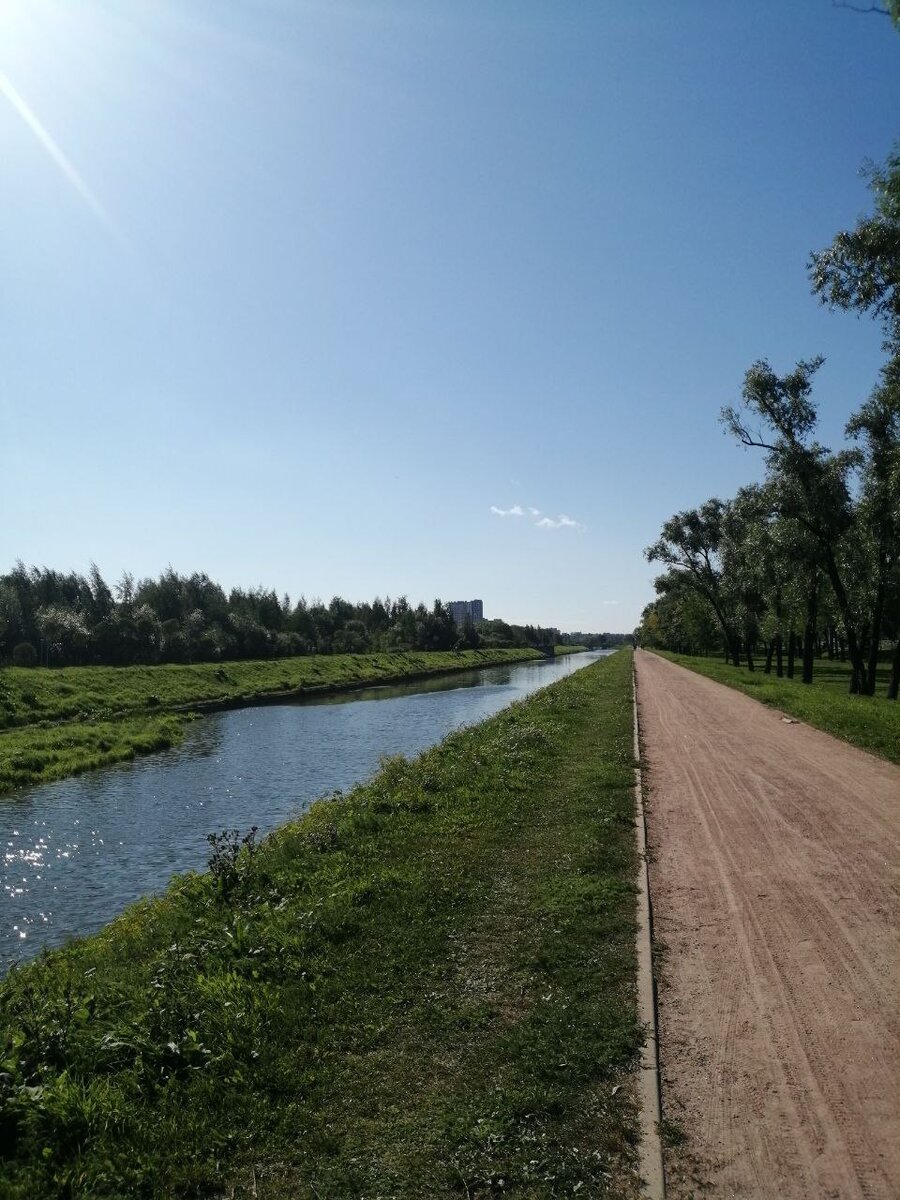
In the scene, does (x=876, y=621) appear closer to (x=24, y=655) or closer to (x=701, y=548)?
(x=701, y=548)

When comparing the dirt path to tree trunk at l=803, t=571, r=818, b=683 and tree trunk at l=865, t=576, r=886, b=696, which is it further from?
tree trunk at l=803, t=571, r=818, b=683

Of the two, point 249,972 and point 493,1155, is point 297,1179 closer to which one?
point 493,1155

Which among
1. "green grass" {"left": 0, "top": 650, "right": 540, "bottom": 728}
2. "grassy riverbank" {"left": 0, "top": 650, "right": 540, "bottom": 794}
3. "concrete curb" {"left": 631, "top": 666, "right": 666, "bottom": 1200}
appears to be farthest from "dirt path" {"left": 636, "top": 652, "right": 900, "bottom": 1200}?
"green grass" {"left": 0, "top": 650, "right": 540, "bottom": 728}

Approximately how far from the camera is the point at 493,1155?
4398 mm

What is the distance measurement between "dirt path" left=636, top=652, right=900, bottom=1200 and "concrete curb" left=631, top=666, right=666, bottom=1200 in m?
0.09

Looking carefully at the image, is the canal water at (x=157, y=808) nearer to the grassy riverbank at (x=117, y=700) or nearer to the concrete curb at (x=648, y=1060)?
the grassy riverbank at (x=117, y=700)

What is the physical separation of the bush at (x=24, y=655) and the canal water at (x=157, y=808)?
29.5 m

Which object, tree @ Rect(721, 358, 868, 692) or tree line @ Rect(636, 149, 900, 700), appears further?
tree @ Rect(721, 358, 868, 692)

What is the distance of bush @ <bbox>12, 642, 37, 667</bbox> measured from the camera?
58625 mm

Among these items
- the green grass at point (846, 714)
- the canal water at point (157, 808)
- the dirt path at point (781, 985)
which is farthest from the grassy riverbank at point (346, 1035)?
the green grass at point (846, 714)

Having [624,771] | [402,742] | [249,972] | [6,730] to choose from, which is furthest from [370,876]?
[6,730]

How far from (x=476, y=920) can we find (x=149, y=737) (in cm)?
2523

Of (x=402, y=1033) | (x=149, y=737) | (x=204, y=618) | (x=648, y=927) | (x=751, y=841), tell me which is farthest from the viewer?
(x=204, y=618)

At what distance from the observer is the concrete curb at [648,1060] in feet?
14.0
